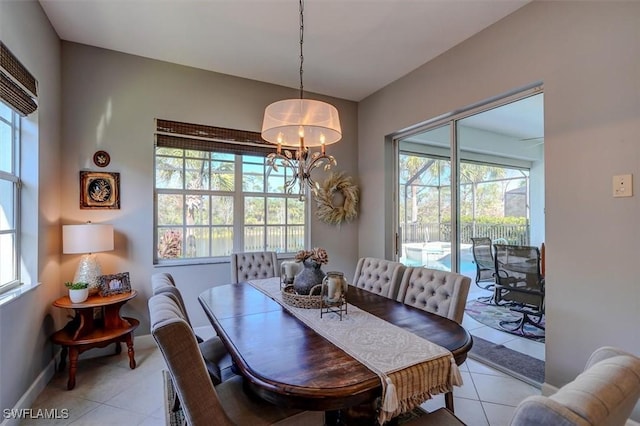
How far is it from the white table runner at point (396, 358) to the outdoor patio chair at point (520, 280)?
200 centimetres

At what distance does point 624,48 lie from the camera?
6.23ft

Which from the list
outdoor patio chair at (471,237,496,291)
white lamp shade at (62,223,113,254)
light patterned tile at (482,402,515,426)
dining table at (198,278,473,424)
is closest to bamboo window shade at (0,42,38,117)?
white lamp shade at (62,223,113,254)

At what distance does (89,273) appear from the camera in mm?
2729

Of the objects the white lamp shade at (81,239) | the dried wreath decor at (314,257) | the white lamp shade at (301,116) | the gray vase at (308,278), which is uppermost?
the white lamp shade at (301,116)

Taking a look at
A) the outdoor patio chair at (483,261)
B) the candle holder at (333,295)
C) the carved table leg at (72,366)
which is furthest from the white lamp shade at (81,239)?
the outdoor patio chair at (483,261)

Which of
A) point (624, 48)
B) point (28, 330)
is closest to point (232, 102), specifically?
point (28, 330)

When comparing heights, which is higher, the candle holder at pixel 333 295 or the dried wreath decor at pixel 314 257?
the dried wreath decor at pixel 314 257

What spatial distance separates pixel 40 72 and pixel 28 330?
197 centimetres

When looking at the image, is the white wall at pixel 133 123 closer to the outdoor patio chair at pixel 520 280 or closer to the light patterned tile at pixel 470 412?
the light patterned tile at pixel 470 412

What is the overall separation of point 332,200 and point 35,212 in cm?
302

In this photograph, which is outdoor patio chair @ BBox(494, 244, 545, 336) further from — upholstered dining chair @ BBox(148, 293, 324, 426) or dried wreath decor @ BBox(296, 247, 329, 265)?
upholstered dining chair @ BBox(148, 293, 324, 426)

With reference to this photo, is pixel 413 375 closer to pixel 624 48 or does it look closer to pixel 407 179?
pixel 624 48

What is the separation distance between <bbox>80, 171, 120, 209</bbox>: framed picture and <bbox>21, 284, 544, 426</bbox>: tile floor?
4.76 ft

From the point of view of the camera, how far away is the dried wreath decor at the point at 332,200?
413 centimetres
